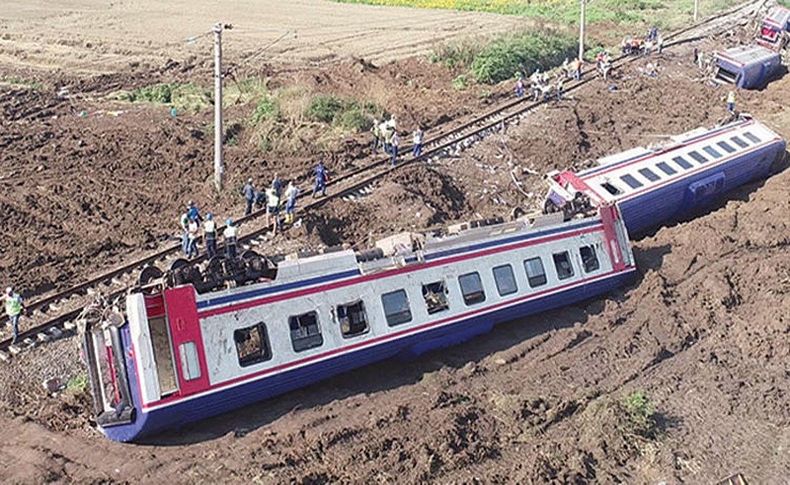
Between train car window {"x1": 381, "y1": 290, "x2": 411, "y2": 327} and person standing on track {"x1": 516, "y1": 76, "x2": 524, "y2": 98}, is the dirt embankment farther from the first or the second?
train car window {"x1": 381, "y1": 290, "x2": 411, "y2": 327}

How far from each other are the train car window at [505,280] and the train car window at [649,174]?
867 centimetres

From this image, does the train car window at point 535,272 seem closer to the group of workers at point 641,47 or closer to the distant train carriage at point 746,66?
the distant train carriage at point 746,66

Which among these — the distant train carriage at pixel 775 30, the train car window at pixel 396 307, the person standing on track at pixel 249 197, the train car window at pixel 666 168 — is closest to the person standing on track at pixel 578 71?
the distant train carriage at pixel 775 30

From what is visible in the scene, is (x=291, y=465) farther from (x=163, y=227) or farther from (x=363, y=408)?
(x=163, y=227)

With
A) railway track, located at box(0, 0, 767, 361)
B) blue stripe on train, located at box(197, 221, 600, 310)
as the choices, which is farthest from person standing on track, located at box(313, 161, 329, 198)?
blue stripe on train, located at box(197, 221, 600, 310)

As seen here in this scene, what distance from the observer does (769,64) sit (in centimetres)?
4350

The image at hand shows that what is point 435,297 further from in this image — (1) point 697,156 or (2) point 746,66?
(2) point 746,66

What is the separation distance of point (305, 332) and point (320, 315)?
44 centimetres

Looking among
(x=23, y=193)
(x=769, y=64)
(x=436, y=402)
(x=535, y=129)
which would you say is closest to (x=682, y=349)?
(x=436, y=402)

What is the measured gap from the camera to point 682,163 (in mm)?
27078

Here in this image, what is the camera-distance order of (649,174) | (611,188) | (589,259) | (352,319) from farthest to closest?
(649,174) < (611,188) < (589,259) < (352,319)

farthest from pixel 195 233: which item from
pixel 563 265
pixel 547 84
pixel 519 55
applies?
pixel 519 55

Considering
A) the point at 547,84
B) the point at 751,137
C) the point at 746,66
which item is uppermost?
the point at 547,84

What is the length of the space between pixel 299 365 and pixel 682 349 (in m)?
8.82
